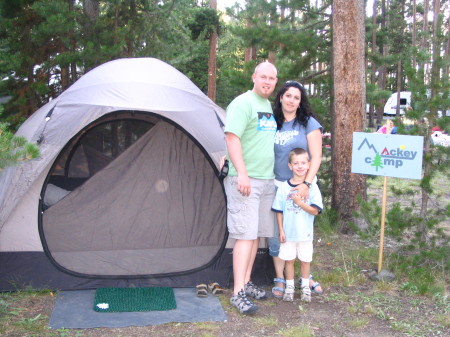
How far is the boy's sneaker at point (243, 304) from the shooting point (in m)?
3.46

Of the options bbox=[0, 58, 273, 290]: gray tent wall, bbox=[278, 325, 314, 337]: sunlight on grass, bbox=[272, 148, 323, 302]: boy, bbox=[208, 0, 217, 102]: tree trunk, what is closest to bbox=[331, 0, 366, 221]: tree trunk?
bbox=[0, 58, 273, 290]: gray tent wall

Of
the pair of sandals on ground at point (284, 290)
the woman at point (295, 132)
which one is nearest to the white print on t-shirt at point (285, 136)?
the woman at point (295, 132)

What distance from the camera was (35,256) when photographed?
12.7ft

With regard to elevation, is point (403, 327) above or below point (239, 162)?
below

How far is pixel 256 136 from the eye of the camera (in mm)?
3502

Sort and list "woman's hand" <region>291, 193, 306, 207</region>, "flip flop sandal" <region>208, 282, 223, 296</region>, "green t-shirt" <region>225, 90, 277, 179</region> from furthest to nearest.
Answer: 1. "flip flop sandal" <region>208, 282, 223, 296</region>
2. "woman's hand" <region>291, 193, 306, 207</region>
3. "green t-shirt" <region>225, 90, 277, 179</region>

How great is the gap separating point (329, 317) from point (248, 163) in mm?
1232

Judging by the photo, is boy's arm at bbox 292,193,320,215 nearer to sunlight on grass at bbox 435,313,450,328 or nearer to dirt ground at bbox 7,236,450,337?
dirt ground at bbox 7,236,450,337

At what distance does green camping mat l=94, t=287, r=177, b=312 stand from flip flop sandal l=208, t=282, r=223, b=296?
0.31 metres

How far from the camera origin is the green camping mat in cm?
357

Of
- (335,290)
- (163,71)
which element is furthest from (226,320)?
(163,71)

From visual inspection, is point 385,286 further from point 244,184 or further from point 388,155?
point 244,184

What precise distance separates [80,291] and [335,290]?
203cm

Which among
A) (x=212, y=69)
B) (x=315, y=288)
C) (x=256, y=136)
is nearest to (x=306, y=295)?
(x=315, y=288)
